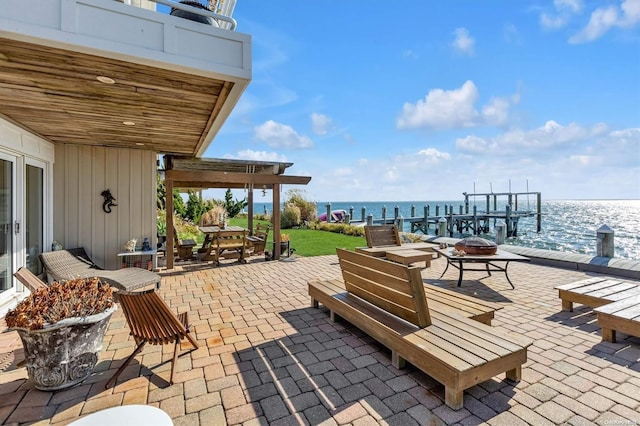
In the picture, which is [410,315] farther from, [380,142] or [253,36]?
[380,142]

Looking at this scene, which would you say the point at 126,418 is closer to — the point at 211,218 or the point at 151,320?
the point at 151,320

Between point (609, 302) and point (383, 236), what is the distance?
13.6 ft

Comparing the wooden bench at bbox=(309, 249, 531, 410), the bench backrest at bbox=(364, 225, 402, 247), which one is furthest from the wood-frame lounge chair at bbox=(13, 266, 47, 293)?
the bench backrest at bbox=(364, 225, 402, 247)

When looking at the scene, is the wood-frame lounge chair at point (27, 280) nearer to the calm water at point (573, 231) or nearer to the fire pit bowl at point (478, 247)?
the fire pit bowl at point (478, 247)

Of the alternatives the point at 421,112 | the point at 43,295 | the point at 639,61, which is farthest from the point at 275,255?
the point at 421,112

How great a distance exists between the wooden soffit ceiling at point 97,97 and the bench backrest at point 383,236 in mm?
4223

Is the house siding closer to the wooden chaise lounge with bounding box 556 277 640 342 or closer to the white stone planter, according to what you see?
the white stone planter

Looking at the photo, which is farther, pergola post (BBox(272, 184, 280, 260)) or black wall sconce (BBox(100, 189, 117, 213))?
pergola post (BBox(272, 184, 280, 260))

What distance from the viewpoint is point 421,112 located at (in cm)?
1442

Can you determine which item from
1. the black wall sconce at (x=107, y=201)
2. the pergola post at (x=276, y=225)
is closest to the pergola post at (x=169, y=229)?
the black wall sconce at (x=107, y=201)

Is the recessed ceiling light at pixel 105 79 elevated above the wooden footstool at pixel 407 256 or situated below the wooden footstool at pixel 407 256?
above

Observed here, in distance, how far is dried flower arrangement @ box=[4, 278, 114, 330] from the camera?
2.20m

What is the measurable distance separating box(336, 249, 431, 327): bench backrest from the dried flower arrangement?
7.57 feet

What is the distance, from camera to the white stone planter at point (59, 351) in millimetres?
2227
